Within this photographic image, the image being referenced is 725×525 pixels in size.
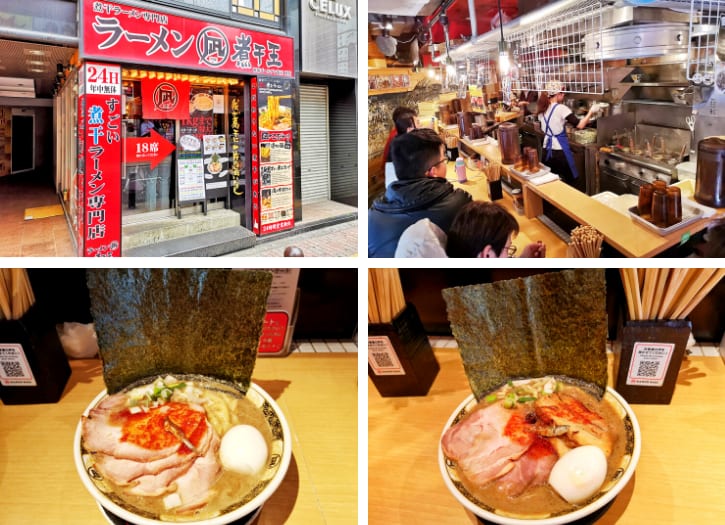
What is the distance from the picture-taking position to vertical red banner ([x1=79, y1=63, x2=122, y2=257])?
1.37m

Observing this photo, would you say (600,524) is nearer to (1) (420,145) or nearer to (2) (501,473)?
(2) (501,473)

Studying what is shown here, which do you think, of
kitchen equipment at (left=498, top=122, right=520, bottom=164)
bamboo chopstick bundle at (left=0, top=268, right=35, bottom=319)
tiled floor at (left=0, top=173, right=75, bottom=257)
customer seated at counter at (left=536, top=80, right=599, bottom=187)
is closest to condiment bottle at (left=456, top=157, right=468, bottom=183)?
kitchen equipment at (left=498, top=122, right=520, bottom=164)

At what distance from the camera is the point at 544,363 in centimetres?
150

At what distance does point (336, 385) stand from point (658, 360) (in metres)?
0.95

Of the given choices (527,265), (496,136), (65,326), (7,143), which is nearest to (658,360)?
(527,265)

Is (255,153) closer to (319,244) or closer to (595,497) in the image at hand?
(319,244)

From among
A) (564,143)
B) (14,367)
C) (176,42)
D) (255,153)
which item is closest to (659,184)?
(564,143)

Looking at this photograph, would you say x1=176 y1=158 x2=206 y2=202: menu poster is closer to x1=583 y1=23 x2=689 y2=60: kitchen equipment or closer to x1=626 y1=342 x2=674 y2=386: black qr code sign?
x1=583 y1=23 x2=689 y2=60: kitchen equipment

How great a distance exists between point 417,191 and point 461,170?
5.2 inches

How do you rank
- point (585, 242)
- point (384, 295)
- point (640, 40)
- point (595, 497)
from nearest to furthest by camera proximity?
point (595, 497) → point (640, 40) → point (585, 242) → point (384, 295)

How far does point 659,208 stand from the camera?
135cm

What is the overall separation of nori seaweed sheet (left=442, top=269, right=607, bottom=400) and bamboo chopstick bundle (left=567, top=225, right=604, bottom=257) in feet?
0.17

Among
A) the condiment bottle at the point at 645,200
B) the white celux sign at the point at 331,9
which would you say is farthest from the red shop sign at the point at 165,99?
the condiment bottle at the point at 645,200

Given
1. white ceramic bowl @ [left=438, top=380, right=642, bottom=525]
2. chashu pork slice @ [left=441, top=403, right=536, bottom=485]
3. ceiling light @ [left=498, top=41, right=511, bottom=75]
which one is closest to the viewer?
white ceramic bowl @ [left=438, top=380, right=642, bottom=525]
